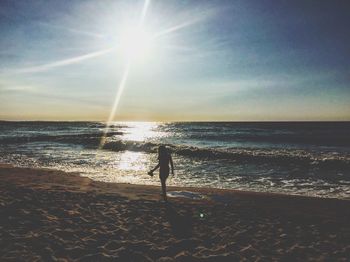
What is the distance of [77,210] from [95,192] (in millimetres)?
2508

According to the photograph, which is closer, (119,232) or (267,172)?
(119,232)

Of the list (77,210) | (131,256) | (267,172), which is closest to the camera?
(131,256)

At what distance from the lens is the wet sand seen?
5.41m

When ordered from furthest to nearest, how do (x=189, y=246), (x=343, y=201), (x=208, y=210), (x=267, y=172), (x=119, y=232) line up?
(x=267, y=172), (x=343, y=201), (x=208, y=210), (x=119, y=232), (x=189, y=246)

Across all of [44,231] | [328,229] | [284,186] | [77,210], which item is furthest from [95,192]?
[284,186]

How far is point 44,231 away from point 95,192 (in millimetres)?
4122

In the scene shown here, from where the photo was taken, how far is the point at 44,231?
6.14m

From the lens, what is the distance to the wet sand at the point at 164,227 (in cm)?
541

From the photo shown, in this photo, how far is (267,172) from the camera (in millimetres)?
17250

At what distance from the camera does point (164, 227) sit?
6836 millimetres

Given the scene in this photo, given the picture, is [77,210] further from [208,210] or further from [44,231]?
[208,210]

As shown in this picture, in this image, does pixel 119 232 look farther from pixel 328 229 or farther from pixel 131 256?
pixel 328 229

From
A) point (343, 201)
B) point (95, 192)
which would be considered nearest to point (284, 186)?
point (343, 201)

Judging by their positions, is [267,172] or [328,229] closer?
[328,229]
